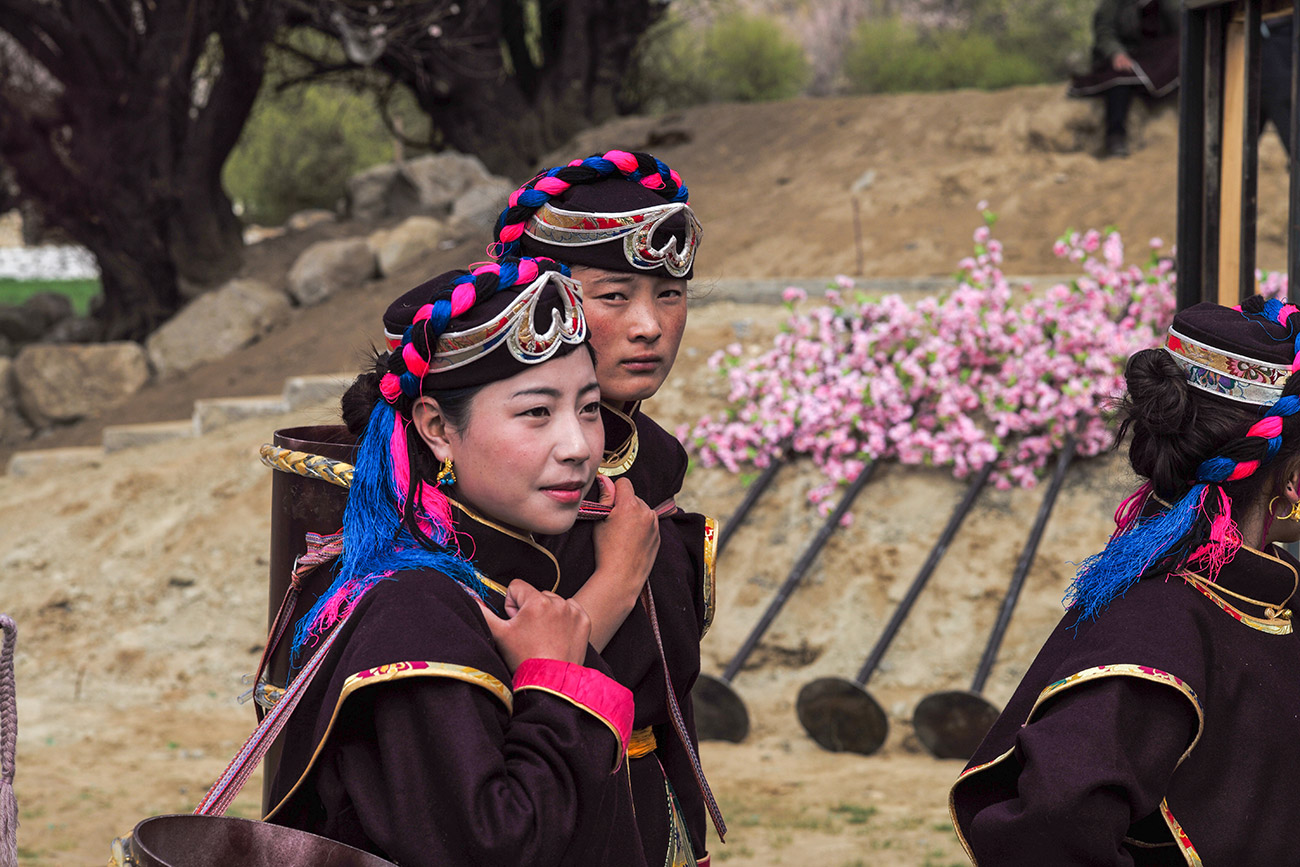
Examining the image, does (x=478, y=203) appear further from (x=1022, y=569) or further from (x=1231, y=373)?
(x=1231, y=373)

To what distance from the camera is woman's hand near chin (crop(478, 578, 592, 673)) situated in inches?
62.2

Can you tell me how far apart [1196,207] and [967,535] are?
9.00 ft

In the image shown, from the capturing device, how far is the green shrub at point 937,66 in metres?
16.1

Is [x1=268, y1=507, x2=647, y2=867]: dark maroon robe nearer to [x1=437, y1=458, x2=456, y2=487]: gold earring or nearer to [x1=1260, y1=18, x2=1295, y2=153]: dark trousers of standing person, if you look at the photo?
[x1=437, y1=458, x2=456, y2=487]: gold earring

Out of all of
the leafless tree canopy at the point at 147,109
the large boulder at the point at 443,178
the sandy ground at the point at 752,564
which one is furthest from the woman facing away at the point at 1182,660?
the large boulder at the point at 443,178

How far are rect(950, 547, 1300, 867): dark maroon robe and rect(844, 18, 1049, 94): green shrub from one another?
50.2 feet

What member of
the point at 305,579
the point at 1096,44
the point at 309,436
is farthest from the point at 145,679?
the point at 1096,44

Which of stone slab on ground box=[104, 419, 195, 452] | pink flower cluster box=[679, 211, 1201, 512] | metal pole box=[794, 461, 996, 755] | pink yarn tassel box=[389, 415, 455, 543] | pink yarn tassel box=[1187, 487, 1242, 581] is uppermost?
pink yarn tassel box=[389, 415, 455, 543]

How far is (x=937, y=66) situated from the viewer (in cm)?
1645

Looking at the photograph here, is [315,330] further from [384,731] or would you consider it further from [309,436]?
[384,731]

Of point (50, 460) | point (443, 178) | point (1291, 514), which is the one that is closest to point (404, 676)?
point (1291, 514)

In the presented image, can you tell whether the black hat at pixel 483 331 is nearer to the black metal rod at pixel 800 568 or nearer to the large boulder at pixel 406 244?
→ the black metal rod at pixel 800 568

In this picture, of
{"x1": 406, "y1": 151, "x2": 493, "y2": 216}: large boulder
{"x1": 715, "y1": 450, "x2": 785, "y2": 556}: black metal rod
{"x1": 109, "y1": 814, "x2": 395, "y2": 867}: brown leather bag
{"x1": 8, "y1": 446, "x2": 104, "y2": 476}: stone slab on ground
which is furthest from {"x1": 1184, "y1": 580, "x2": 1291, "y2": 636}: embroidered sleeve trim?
{"x1": 406, "y1": 151, "x2": 493, "y2": 216}: large boulder

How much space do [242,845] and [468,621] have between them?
14.3 inches
